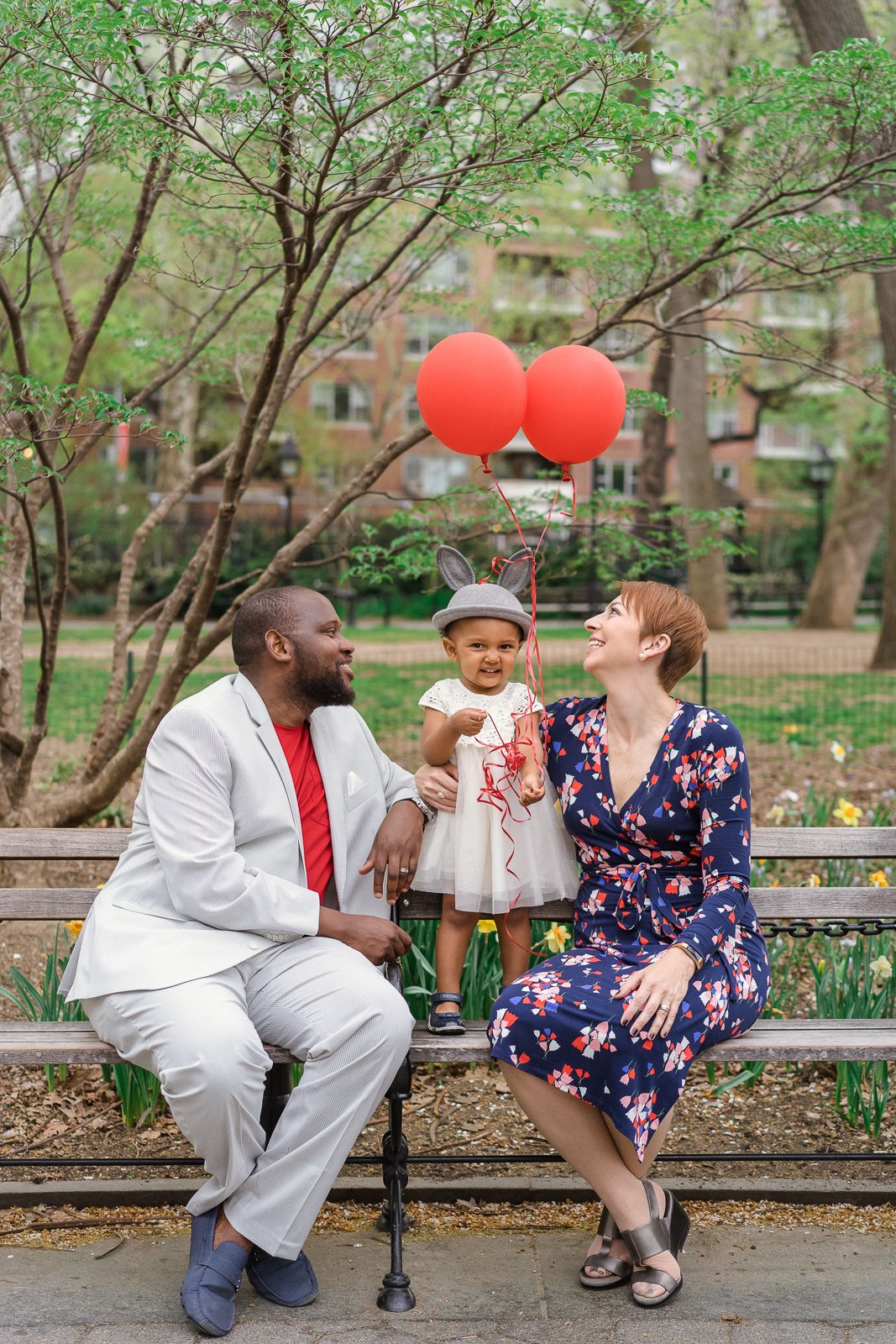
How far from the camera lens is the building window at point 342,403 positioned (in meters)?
39.5

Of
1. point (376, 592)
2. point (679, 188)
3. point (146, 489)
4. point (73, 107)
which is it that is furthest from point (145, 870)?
point (146, 489)

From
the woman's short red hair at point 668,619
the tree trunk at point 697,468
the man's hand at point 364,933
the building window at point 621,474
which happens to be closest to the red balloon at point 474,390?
the woman's short red hair at point 668,619

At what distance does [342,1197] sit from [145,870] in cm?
105

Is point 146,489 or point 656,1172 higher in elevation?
point 146,489

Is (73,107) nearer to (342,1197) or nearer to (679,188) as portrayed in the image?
(679,188)

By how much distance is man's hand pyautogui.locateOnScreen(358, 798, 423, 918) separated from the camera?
10.8 ft

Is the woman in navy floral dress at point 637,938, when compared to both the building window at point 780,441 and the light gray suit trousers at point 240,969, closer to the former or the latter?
the light gray suit trousers at point 240,969

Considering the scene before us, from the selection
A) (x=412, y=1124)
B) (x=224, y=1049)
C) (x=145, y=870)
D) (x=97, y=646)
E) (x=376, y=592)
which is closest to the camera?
(x=224, y=1049)

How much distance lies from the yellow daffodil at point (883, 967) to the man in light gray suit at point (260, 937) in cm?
149

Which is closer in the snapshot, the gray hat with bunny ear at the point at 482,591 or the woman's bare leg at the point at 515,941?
the gray hat with bunny ear at the point at 482,591

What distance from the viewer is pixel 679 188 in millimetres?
5828

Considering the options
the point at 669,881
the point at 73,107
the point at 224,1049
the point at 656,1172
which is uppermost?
the point at 73,107

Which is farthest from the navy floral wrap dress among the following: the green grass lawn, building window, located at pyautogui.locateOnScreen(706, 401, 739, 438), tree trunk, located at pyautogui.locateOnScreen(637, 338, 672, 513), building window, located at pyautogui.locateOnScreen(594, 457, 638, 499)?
building window, located at pyautogui.locateOnScreen(706, 401, 739, 438)

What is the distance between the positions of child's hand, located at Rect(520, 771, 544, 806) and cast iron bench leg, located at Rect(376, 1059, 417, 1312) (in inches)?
26.7
